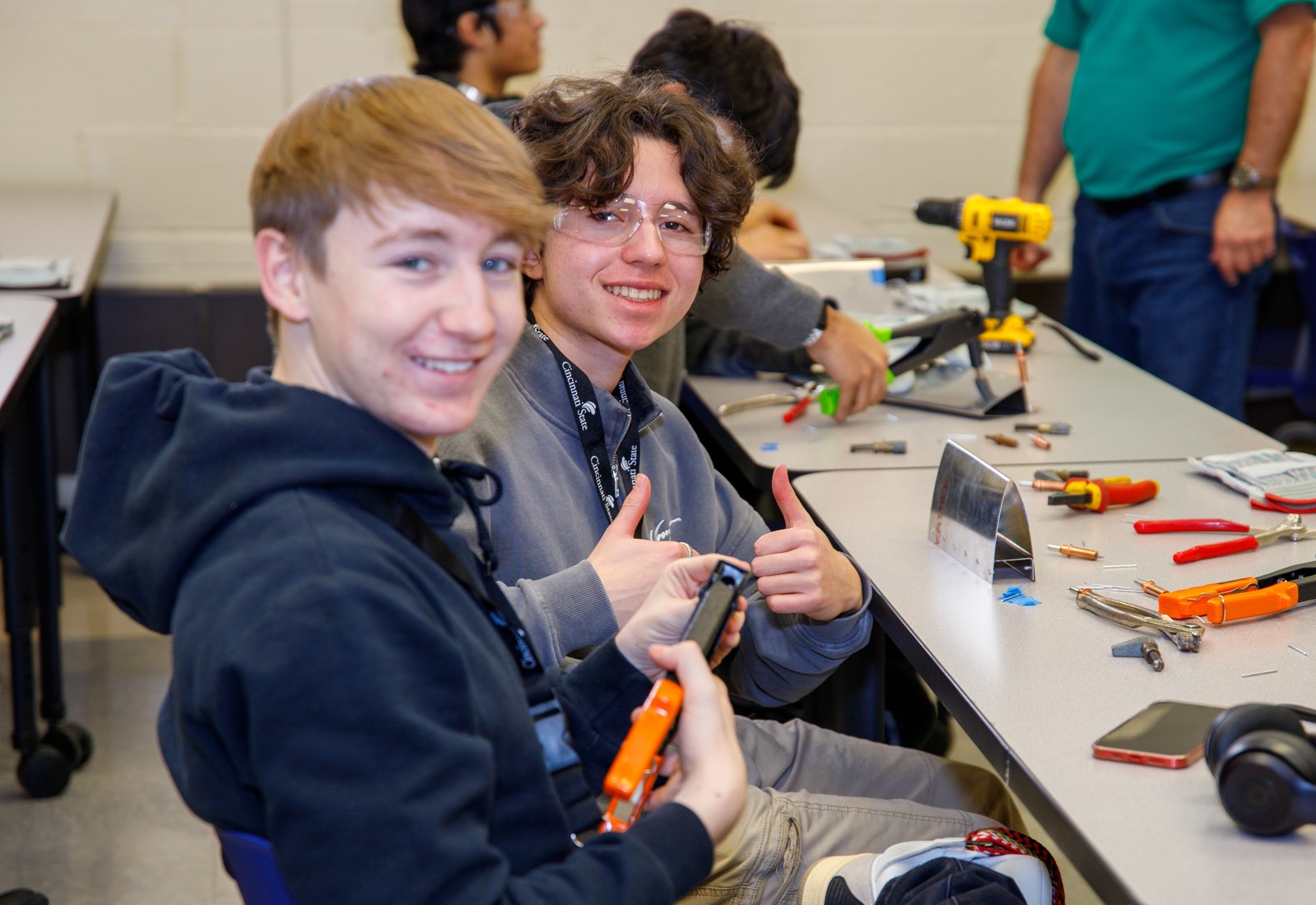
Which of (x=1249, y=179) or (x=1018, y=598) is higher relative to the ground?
Result: (x=1249, y=179)

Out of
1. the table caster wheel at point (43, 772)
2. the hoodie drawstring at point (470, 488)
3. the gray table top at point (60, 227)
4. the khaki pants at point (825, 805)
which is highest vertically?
the hoodie drawstring at point (470, 488)

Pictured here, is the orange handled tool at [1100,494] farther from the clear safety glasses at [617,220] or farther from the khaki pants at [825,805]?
the clear safety glasses at [617,220]

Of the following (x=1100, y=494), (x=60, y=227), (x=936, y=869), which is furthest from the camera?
(x=60, y=227)

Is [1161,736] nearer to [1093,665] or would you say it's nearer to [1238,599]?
[1093,665]

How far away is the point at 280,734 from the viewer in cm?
74

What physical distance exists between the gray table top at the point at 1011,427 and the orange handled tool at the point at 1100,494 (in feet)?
0.64

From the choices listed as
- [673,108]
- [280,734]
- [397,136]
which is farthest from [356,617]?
[673,108]

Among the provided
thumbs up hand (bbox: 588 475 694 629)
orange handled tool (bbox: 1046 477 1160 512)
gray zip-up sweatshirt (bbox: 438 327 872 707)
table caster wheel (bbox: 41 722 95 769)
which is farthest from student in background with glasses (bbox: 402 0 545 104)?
thumbs up hand (bbox: 588 475 694 629)

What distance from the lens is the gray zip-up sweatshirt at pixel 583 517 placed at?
48.4 inches

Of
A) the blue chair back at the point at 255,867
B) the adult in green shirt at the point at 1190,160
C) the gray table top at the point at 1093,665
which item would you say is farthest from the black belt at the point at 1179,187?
the blue chair back at the point at 255,867

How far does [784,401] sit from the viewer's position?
7.07 ft

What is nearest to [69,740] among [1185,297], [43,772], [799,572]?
[43,772]

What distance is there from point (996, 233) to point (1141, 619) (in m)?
1.08

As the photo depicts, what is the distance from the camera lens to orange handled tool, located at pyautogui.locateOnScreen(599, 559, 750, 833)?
0.90 m
